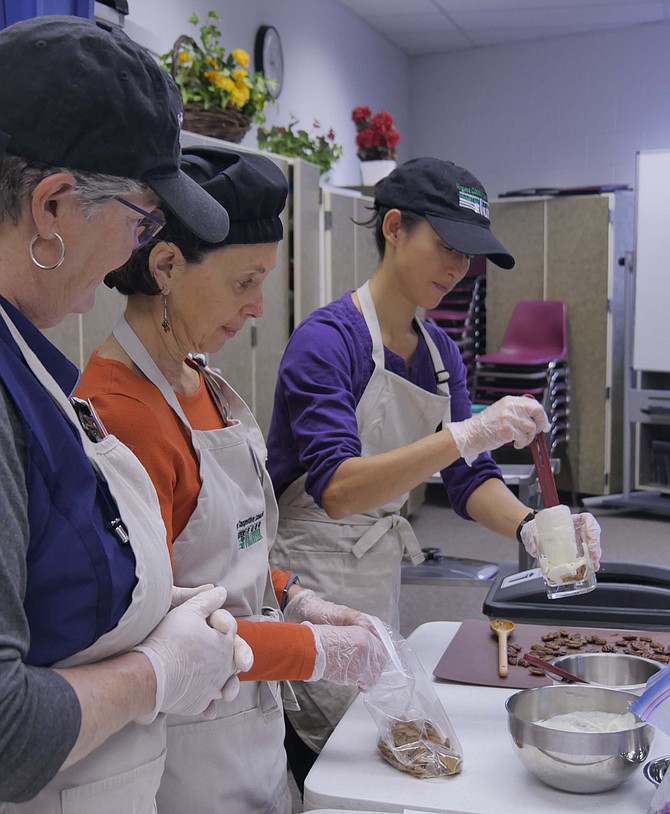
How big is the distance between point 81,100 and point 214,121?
290 centimetres

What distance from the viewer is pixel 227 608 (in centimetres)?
135

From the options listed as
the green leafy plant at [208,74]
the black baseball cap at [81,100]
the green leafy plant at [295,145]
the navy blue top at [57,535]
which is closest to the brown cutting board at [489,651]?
the navy blue top at [57,535]

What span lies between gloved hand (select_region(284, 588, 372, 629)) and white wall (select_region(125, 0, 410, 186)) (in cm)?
355

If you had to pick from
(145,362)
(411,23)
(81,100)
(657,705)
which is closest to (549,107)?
(411,23)

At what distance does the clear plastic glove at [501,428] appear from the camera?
1.77 metres

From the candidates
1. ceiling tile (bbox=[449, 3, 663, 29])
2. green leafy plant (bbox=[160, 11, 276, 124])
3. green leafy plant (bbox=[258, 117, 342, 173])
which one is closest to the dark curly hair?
green leafy plant (bbox=[160, 11, 276, 124])

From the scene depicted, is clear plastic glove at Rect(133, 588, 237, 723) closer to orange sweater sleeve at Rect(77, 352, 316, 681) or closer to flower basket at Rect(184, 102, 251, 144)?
orange sweater sleeve at Rect(77, 352, 316, 681)

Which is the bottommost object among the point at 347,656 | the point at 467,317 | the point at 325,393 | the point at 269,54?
the point at 347,656

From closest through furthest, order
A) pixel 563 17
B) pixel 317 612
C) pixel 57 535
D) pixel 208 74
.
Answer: pixel 57 535 → pixel 317 612 → pixel 208 74 → pixel 563 17

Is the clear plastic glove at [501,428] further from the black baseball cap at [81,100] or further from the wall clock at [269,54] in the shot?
the wall clock at [269,54]

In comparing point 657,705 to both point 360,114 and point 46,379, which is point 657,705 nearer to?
point 46,379

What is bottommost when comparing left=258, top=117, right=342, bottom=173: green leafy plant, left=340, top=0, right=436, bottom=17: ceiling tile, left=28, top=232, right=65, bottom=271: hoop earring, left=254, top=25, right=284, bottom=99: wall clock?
left=28, top=232, right=65, bottom=271: hoop earring

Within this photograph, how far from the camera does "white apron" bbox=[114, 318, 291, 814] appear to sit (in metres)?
1.27

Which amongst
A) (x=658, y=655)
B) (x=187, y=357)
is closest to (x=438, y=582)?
(x=658, y=655)
